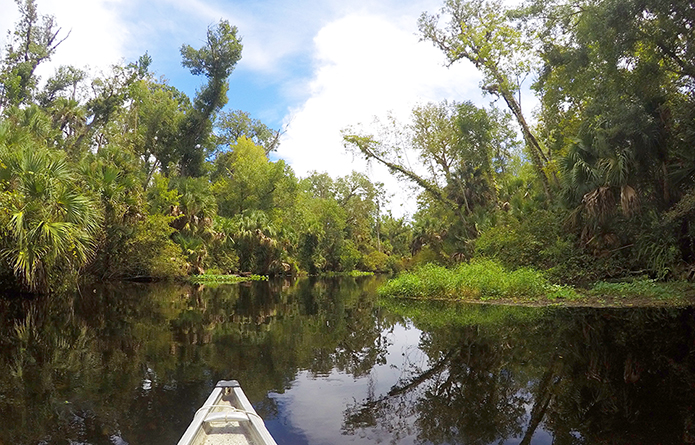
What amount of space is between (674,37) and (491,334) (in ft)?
37.3

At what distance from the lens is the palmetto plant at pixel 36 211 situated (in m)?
13.0

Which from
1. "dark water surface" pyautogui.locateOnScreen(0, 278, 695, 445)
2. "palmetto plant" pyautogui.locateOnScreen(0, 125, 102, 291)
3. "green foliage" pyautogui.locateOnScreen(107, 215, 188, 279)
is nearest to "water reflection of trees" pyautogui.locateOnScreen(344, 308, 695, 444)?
"dark water surface" pyautogui.locateOnScreen(0, 278, 695, 445)

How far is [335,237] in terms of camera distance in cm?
5159

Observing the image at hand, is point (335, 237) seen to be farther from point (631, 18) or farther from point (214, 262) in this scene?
point (631, 18)

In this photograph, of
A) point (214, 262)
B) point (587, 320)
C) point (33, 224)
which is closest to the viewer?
point (587, 320)

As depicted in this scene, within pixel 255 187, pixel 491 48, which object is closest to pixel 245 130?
pixel 255 187

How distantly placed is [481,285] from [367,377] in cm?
1090

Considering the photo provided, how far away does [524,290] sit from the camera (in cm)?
1595

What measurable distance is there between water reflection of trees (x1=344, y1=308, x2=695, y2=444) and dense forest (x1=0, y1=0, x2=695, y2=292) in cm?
747

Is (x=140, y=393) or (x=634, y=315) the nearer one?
(x=140, y=393)

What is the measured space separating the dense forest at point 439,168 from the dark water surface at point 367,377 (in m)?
4.67

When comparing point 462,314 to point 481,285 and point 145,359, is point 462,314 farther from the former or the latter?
point 145,359

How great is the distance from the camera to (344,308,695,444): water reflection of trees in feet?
14.3

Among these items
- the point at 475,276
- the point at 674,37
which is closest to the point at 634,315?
the point at 475,276
